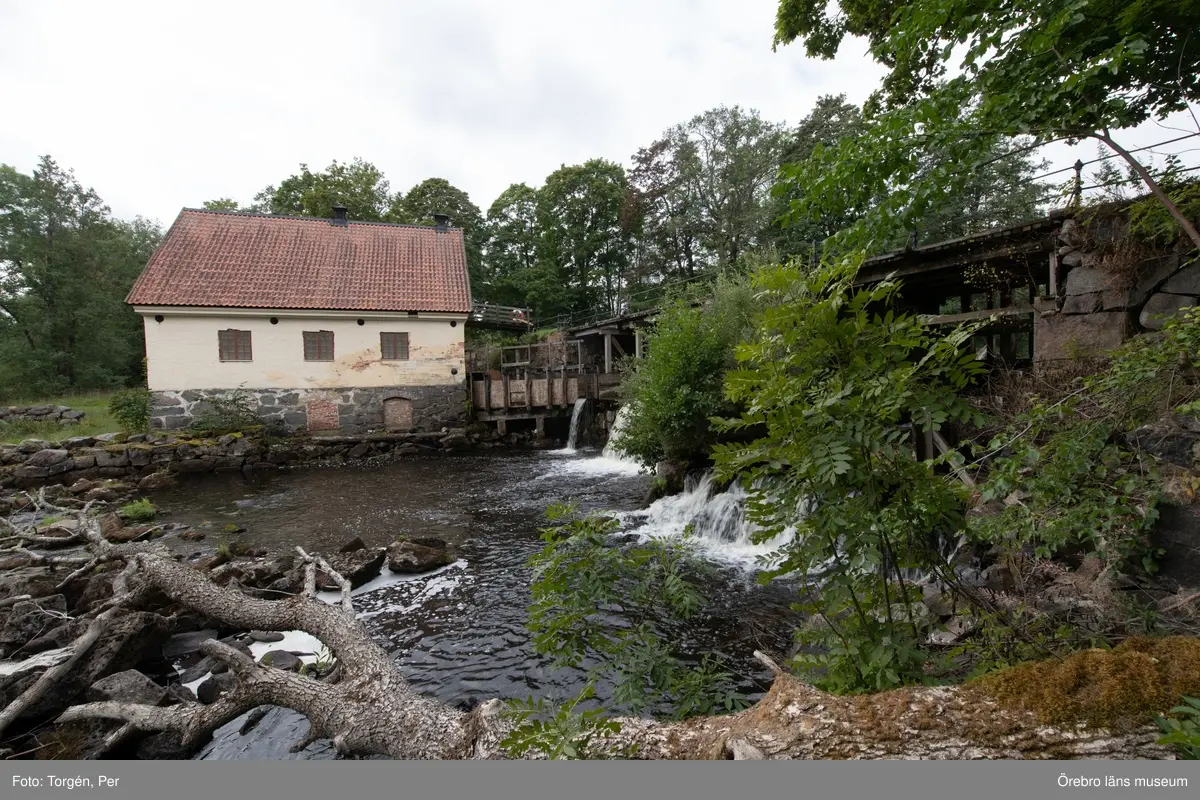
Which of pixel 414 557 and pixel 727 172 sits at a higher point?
pixel 727 172

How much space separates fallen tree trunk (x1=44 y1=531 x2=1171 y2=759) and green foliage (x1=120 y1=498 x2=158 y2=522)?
5.83 m

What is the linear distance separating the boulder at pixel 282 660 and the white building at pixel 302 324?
13.8m

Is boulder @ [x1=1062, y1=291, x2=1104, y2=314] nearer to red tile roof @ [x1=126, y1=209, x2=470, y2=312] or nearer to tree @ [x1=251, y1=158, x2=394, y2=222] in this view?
red tile roof @ [x1=126, y1=209, x2=470, y2=312]

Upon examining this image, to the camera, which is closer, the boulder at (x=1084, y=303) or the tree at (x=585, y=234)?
the boulder at (x=1084, y=303)

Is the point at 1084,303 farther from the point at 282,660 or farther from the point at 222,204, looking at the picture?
the point at 222,204

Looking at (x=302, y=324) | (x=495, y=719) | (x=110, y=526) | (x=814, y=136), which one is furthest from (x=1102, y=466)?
(x=814, y=136)

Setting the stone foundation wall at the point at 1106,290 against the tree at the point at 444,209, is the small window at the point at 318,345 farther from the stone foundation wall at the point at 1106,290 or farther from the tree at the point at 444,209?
the stone foundation wall at the point at 1106,290

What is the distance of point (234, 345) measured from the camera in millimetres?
16516

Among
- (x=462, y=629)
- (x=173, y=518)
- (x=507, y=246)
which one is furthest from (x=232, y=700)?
(x=507, y=246)

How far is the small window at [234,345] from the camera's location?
16.4 meters

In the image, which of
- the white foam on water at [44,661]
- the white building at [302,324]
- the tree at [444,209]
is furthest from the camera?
the tree at [444,209]

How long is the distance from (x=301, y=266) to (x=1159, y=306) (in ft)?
68.7

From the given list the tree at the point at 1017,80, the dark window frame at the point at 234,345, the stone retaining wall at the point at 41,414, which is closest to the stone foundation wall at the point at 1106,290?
the tree at the point at 1017,80

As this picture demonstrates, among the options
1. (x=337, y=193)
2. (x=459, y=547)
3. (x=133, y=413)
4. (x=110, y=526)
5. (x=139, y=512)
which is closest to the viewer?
(x=459, y=547)
